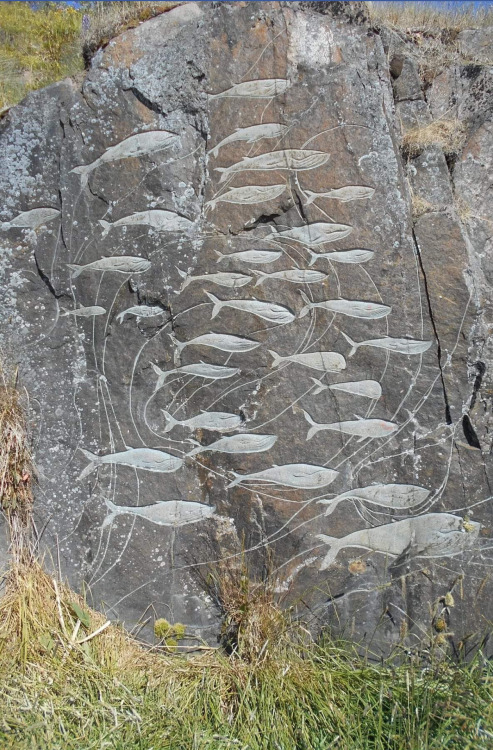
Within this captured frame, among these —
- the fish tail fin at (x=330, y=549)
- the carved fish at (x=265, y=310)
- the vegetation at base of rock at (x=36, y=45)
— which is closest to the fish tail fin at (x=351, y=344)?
the carved fish at (x=265, y=310)

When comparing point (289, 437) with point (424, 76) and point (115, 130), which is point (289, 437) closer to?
point (115, 130)

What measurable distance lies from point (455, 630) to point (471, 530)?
0.48 meters

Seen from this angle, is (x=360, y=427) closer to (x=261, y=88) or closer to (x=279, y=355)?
(x=279, y=355)

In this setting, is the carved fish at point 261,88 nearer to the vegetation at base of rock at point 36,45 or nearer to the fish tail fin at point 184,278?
the fish tail fin at point 184,278

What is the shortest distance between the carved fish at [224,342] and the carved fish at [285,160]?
0.80 metres

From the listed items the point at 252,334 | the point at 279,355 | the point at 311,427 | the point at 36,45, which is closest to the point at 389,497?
the point at 311,427

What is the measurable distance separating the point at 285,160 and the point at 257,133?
192 mm

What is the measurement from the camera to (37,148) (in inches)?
129

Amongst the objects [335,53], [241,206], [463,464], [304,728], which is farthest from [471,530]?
[335,53]

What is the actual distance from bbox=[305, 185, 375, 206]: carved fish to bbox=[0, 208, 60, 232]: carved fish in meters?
1.27

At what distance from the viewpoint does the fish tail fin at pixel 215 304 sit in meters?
3.18

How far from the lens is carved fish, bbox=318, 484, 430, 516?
315 cm

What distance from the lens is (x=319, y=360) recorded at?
316 cm

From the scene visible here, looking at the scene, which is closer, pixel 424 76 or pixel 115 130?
pixel 115 130
